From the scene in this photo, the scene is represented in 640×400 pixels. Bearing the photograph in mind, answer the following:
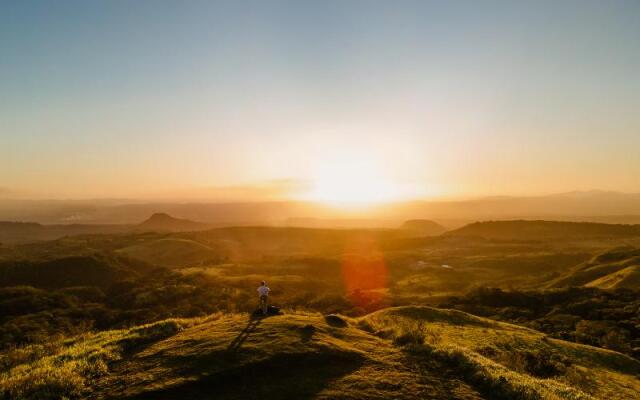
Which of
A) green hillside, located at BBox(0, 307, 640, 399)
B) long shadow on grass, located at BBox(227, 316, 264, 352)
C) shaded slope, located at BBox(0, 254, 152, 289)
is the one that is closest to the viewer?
green hillside, located at BBox(0, 307, 640, 399)

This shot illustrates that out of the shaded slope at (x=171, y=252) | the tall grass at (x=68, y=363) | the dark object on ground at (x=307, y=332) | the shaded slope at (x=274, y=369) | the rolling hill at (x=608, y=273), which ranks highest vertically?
the dark object on ground at (x=307, y=332)

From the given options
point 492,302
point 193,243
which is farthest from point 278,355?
point 193,243

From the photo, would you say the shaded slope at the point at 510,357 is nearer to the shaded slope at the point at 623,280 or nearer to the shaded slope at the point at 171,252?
the shaded slope at the point at 623,280

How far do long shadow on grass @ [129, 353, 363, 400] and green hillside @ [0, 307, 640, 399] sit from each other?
47mm

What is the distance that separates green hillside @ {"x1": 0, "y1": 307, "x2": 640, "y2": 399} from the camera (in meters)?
17.5

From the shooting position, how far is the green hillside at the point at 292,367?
1745 cm

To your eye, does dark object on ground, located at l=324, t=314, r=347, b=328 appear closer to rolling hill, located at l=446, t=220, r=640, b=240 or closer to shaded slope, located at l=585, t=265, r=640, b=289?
shaded slope, located at l=585, t=265, r=640, b=289

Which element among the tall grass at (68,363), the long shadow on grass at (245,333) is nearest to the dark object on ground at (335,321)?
the long shadow on grass at (245,333)

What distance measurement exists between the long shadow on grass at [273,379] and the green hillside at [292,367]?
0.05 m

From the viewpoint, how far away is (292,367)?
1934 cm

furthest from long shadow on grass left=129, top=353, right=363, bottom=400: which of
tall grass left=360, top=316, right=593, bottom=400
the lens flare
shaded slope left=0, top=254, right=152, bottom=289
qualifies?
shaded slope left=0, top=254, right=152, bottom=289

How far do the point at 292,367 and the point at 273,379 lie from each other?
1.49 metres

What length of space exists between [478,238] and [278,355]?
583 feet

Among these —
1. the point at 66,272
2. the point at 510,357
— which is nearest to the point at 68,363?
the point at 510,357
